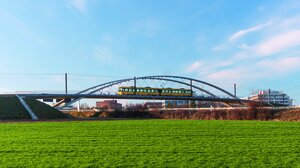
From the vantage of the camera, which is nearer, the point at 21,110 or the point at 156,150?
the point at 156,150

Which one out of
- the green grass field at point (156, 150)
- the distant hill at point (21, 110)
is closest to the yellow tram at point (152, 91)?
the distant hill at point (21, 110)

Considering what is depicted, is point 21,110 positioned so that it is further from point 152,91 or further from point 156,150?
point 156,150

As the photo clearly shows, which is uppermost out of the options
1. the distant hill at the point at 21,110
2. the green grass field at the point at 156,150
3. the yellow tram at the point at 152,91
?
the yellow tram at the point at 152,91

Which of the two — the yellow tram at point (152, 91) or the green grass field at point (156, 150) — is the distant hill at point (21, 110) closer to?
the yellow tram at point (152, 91)

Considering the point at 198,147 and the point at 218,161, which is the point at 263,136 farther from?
the point at 218,161

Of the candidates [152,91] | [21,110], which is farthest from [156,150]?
[152,91]

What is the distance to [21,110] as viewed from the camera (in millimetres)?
47281

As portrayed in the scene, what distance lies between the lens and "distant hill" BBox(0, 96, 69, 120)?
43797 mm

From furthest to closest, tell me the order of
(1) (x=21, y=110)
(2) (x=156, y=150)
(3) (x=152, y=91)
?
1. (3) (x=152, y=91)
2. (1) (x=21, y=110)
3. (2) (x=156, y=150)

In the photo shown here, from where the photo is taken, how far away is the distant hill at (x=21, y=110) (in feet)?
144

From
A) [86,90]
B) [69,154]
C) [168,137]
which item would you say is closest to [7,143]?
[69,154]

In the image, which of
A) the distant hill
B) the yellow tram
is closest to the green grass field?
the distant hill

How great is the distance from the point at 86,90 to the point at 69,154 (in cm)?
7466

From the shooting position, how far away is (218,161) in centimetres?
1000
